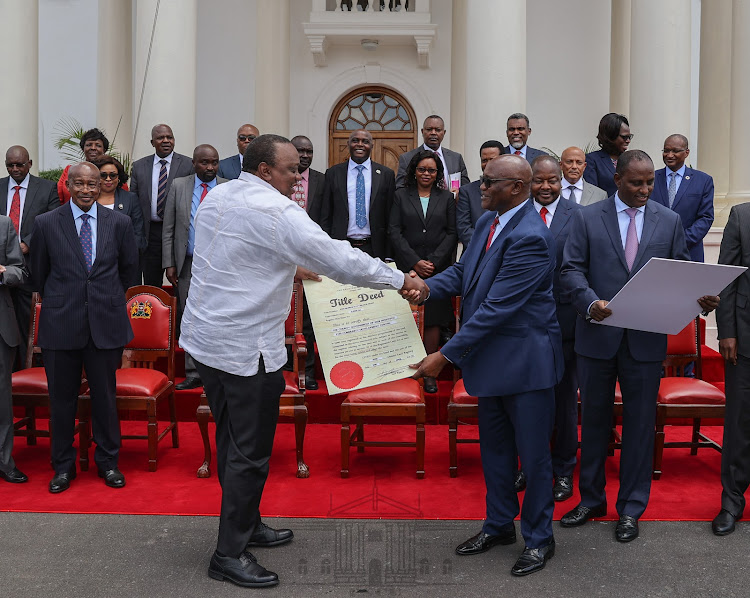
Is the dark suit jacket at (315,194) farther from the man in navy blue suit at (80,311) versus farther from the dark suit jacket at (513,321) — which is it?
the dark suit jacket at (513,321)

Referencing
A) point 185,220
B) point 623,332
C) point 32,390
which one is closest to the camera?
point 623,332

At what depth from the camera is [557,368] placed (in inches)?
171

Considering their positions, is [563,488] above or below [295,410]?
below

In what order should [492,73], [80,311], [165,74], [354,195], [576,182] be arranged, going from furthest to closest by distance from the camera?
1. [165,74]
2. [492,73]
3. [354,195]
4. [576,182]
5. [80,311]

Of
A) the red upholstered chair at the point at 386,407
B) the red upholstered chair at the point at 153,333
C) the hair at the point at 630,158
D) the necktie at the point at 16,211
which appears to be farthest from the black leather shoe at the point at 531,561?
the necktie at the point at 16,211

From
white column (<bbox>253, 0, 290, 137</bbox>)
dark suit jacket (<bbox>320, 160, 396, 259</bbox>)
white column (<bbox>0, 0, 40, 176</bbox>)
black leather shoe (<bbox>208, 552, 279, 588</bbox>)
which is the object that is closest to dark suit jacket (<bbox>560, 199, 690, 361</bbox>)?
black leather shoe (<bbox>208, 552, 279, 588</bbox>)

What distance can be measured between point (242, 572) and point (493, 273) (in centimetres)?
188

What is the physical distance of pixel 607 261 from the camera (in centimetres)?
475

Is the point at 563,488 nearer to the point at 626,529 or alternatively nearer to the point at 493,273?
the point at 626,529

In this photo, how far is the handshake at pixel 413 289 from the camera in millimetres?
4371

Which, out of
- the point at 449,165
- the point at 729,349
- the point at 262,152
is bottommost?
the point at 729,349

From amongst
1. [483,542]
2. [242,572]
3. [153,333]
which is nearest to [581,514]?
[483,542]

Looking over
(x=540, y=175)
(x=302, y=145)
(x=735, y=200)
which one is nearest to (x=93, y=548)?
(x=540, y=175)

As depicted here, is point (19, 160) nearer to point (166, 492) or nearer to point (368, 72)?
point (166, 492)
